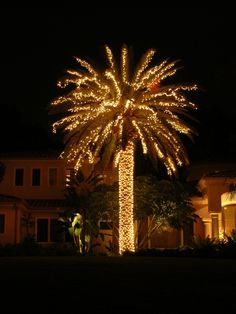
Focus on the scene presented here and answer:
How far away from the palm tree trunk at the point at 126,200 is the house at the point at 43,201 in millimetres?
5401

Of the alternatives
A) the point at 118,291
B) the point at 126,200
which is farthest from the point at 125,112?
the point at 118,291

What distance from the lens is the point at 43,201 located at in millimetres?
38375

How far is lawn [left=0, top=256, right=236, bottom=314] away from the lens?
920cm

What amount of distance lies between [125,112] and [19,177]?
13163 millimetres

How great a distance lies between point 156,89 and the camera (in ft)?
91.8

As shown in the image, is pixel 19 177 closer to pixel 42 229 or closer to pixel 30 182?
pixel 30 182

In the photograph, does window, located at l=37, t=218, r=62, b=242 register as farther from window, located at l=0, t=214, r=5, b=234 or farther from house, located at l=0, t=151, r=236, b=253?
window, located at l=0, t=214, r=5, b=234

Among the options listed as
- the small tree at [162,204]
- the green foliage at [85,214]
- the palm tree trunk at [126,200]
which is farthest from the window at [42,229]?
the palm tree trunk at [126,200]

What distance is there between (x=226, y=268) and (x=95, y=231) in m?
15.8

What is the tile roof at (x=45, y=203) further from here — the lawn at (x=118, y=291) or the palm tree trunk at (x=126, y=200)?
the lawn at (x=118, y=291)

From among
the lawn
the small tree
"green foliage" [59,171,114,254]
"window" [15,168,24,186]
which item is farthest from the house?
the lawn

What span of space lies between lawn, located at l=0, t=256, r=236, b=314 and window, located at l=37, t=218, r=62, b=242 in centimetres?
2202

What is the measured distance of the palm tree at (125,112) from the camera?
27.8 m

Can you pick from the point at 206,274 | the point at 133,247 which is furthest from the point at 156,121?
the point at 206,274
